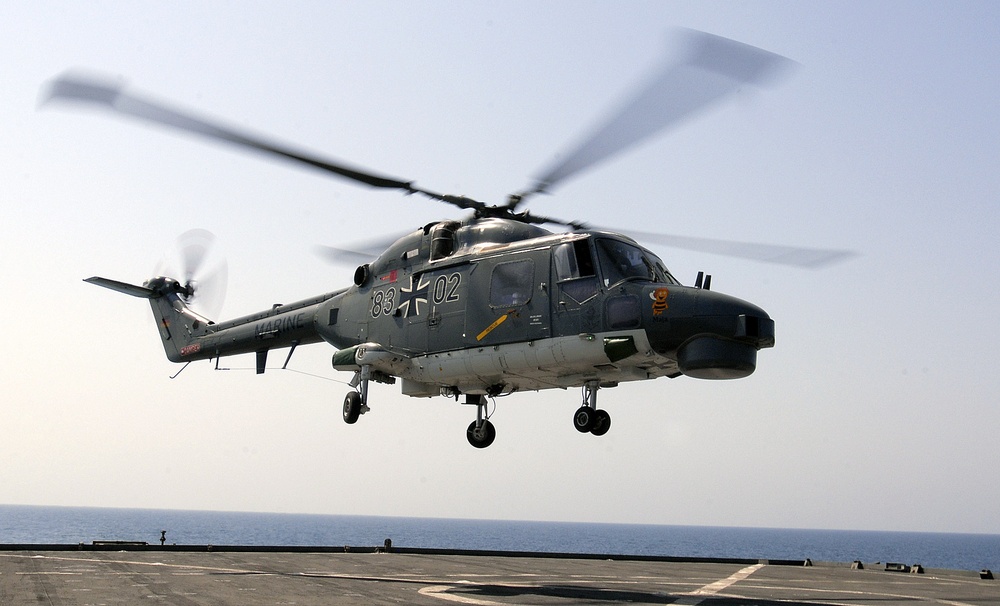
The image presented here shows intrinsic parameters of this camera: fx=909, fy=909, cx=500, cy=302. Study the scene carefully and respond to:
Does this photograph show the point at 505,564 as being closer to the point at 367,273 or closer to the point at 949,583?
the point at 367,273

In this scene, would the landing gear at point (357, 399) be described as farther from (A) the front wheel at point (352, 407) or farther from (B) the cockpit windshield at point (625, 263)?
(B) the cockpit windshield at point (625, 263)

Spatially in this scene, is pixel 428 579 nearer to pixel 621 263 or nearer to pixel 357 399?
pixel 357 399

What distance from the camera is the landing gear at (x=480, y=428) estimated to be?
68.1ft

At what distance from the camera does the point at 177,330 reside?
28.1m

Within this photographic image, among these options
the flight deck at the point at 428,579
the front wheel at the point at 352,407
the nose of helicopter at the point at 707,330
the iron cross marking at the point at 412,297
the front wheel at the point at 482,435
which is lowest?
the flight deck at the point at 428,579

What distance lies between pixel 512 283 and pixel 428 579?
Answer: 668 centimetres

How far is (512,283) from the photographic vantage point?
1825cm

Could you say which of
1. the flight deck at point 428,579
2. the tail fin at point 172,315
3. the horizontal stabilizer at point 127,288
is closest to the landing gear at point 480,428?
the flight deck at point 428,579

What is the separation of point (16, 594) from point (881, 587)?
701 inches

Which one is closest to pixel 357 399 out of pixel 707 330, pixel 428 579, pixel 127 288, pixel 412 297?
pixel 412 297

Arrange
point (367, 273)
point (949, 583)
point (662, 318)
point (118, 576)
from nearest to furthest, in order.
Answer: point (662, 318)
point (118, 576)
point (367, 273)
point (949, 583)

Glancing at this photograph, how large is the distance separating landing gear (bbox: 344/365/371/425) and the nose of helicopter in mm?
7034

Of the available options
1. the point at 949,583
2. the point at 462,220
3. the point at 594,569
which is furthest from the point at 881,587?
the point at 462,220

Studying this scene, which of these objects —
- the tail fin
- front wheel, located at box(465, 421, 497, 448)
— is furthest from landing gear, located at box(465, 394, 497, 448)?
the tail fin
